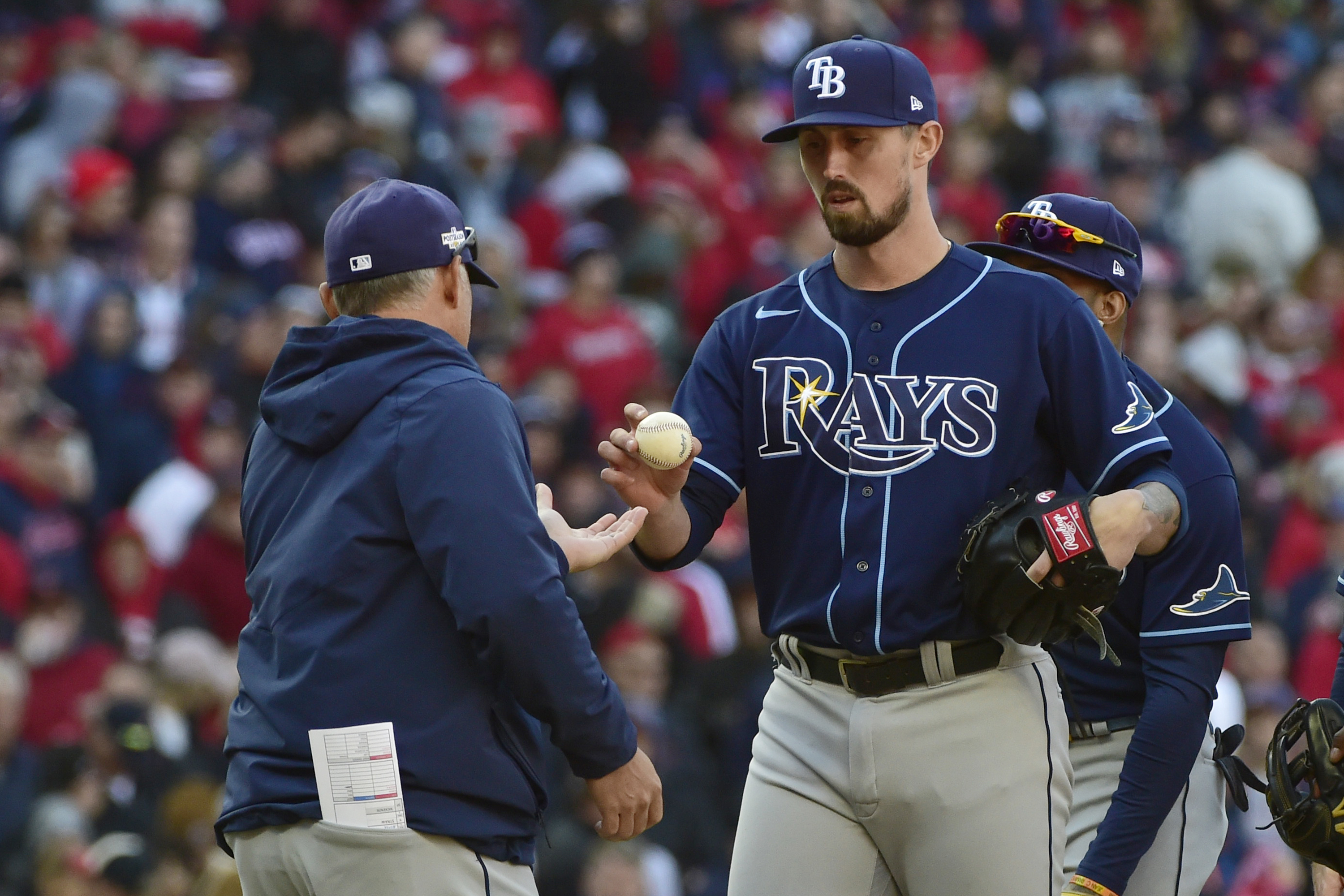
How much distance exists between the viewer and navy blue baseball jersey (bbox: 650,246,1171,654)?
149 inches

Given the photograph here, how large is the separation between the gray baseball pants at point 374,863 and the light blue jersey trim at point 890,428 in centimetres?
91

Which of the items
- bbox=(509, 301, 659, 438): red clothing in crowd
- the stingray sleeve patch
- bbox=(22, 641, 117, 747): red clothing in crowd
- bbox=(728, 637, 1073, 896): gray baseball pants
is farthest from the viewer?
bbox=(509, 301, 659, 438): red clothing in crowd

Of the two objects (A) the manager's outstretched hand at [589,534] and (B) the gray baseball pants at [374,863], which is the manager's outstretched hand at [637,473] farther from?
(B) the gray baseball pants at [374,863]

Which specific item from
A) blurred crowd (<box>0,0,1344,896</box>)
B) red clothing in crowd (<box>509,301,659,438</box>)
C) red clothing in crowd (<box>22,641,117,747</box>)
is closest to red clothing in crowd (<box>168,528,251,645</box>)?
blurred crowd (<box>0,0,1344,896</box>)

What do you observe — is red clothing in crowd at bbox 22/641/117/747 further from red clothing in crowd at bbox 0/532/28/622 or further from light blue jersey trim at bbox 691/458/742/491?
light blue jersey trim at bbox 691/458/742/491

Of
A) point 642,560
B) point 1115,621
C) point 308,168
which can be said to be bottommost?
point 1115,621

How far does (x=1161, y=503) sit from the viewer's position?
148 inches

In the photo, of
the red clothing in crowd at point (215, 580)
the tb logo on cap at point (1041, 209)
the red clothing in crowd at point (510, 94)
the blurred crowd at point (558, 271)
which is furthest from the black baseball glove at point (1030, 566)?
the red clothing in crowd at point (510, 94)

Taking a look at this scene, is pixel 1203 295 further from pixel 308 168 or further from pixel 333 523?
pixel 333 523

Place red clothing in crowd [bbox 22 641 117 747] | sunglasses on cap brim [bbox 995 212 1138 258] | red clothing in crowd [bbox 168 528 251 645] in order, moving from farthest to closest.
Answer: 1. red clothing in crowd [bbox 168 528 251 645]
2. red clothing in crowd [bbox 22 641 117 747]
3. sunglasses on cap brim [bbox 995 212 1138 258]

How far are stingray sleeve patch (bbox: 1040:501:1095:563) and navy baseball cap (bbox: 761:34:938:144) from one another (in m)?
0.91

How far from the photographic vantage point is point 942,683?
3785 mm

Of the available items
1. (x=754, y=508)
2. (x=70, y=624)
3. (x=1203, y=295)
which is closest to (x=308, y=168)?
(x=70, y=624)

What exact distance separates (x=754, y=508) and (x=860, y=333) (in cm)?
46
